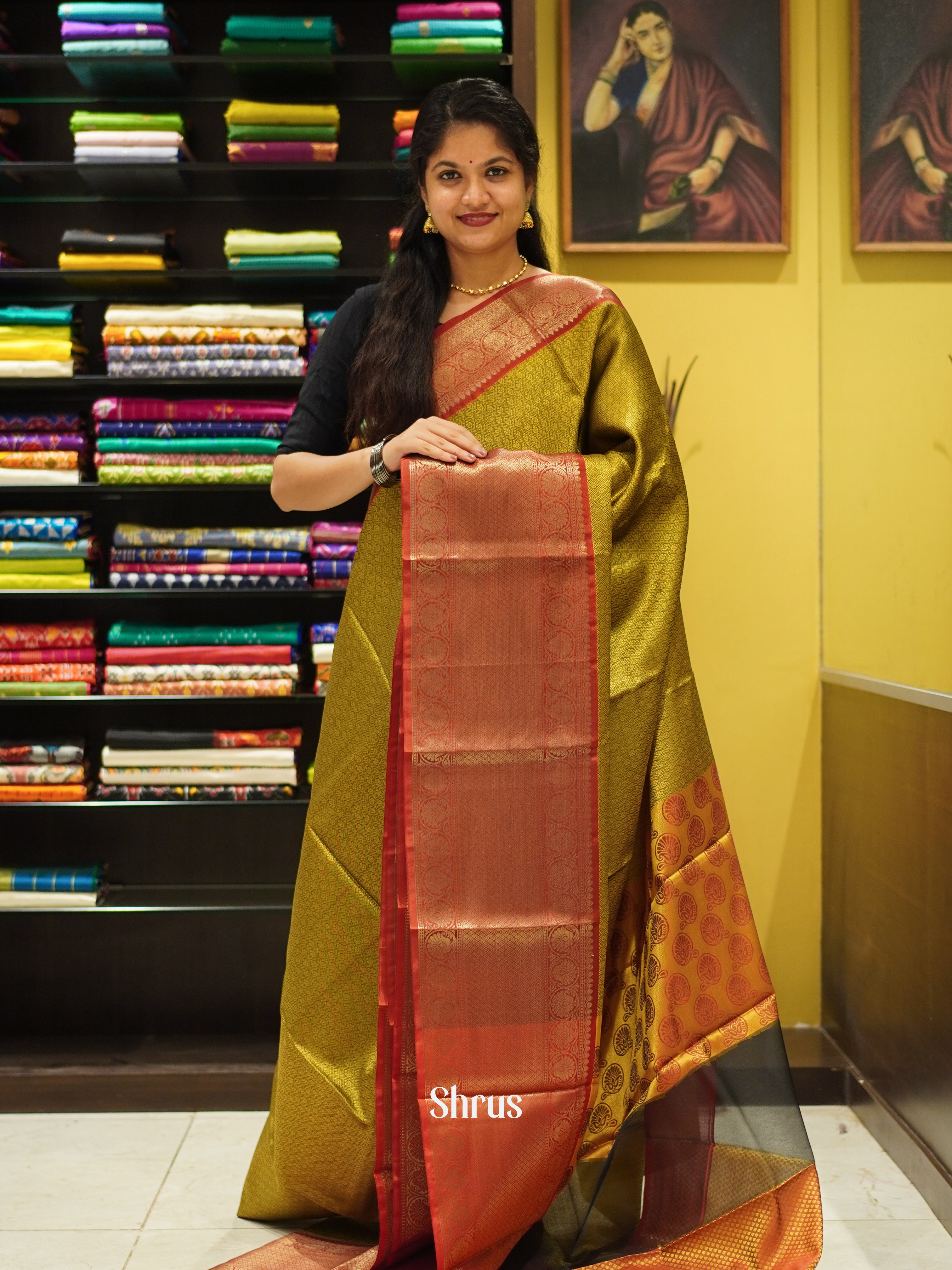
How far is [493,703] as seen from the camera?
1.68 metres

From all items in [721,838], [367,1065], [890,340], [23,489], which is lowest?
[367,1065]

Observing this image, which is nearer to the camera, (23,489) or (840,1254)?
(840,1254)

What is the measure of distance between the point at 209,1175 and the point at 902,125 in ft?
7.71

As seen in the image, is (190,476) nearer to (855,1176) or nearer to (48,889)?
(48,889)

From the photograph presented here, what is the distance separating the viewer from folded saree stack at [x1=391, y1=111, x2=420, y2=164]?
2531mm

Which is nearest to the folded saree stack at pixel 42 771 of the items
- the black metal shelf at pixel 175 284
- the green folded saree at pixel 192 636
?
the green folded saree at pixel 192 636

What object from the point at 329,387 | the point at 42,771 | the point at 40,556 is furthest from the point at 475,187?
the point at 42,771

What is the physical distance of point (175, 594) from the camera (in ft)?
8.68

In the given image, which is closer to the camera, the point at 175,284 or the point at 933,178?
the point at 933,178

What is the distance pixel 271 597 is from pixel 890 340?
145 cm

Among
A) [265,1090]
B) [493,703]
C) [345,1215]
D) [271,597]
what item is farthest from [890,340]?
[265,1090]

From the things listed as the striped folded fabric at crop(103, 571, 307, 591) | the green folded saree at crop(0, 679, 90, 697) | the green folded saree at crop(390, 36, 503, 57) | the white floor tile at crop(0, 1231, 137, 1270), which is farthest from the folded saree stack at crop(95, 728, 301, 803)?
the green folded saree at crop(390, 36, 503, 57)

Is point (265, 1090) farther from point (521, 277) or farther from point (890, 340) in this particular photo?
point (890, 340)

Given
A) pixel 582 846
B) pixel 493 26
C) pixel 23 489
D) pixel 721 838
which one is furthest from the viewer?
pixel 23 489
